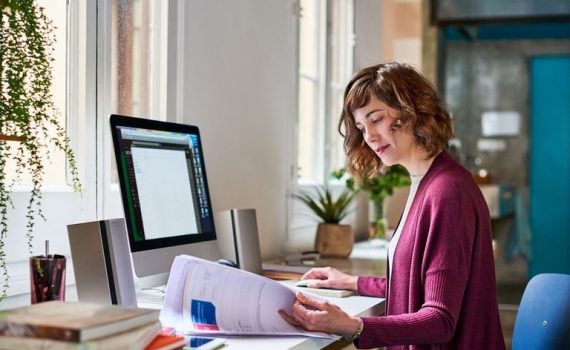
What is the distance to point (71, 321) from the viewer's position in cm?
124

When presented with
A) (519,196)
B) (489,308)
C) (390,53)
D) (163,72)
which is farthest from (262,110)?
(519,196)

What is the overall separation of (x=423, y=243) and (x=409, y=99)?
36 cm

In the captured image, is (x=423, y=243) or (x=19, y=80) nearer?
(x=19, y=80)

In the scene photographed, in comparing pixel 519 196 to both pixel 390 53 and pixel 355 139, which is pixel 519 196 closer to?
pixel 390 53

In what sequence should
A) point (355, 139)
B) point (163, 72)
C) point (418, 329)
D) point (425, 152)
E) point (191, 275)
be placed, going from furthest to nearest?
point (163, 72) → point (355, 139) → point (425, 152) → point (418, 329) → point (191, 275)

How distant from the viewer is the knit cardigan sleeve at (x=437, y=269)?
1721 mm

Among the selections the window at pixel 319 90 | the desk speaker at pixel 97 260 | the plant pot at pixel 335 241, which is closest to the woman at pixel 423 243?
the desk speaker at pixel 97 260

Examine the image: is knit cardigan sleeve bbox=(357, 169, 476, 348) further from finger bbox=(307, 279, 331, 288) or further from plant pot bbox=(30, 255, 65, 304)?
plant pot bbox=(30, 255, 65, 304)

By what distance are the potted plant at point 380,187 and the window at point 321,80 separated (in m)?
0.19

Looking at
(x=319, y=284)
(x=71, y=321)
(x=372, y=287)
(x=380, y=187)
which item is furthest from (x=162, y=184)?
(x=380, y=187)

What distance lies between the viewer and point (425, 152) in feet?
6.67

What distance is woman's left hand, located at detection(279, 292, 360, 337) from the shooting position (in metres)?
1.64

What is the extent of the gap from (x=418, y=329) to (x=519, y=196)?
6.80 meters

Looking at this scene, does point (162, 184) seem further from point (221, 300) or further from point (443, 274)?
point (443, 274)
